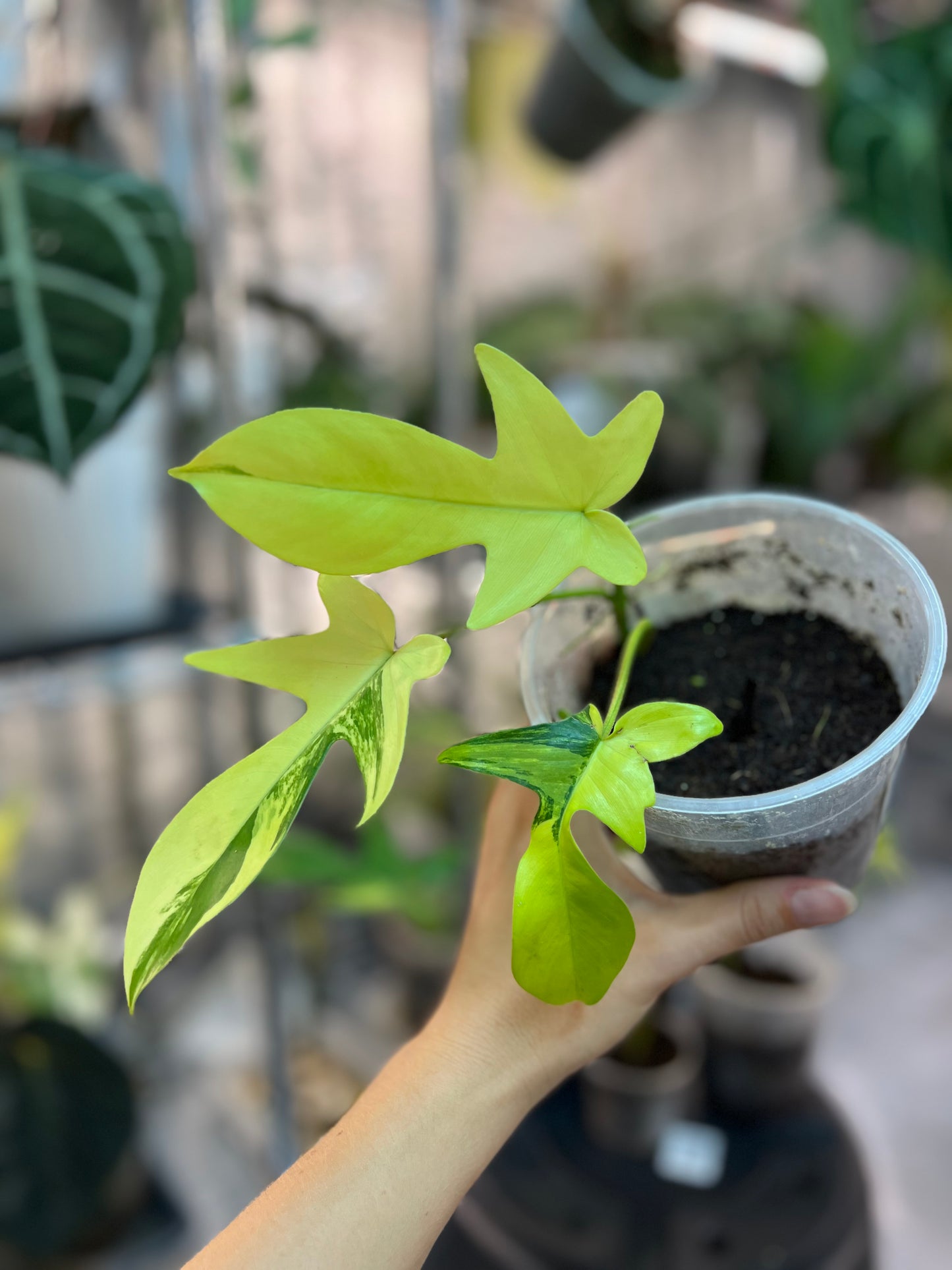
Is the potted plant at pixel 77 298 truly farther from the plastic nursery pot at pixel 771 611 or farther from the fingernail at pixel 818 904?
the fingernail at pixel 818 904

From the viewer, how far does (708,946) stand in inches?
15.3

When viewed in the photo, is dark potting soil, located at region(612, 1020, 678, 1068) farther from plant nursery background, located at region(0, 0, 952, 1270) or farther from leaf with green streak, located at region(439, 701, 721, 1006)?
leaf with green streak, located at region(439, 701, 721, 1006)

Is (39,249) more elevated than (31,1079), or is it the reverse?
(39,249)

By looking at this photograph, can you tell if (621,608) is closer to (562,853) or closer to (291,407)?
(562,853)

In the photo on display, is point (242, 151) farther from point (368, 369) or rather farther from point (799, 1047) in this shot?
point (799, 1047)

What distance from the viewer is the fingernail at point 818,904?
372mm

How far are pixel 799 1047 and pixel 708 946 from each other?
50cm

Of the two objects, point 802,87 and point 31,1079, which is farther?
point 802,87

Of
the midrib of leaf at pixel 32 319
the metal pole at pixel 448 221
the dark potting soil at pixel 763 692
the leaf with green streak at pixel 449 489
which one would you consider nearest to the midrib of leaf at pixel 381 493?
the leaf with green streak at pixel 449 489

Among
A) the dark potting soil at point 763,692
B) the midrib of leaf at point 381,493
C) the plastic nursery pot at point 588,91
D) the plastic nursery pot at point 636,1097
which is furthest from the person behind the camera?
the plastic nursery pot at point 588,91

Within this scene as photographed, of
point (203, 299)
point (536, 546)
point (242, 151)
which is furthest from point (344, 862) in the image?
point (242, 151)

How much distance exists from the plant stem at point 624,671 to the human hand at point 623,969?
86 millimetres

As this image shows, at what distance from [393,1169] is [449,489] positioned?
0.25m

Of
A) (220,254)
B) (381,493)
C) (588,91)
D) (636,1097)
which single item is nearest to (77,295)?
(220,254)
